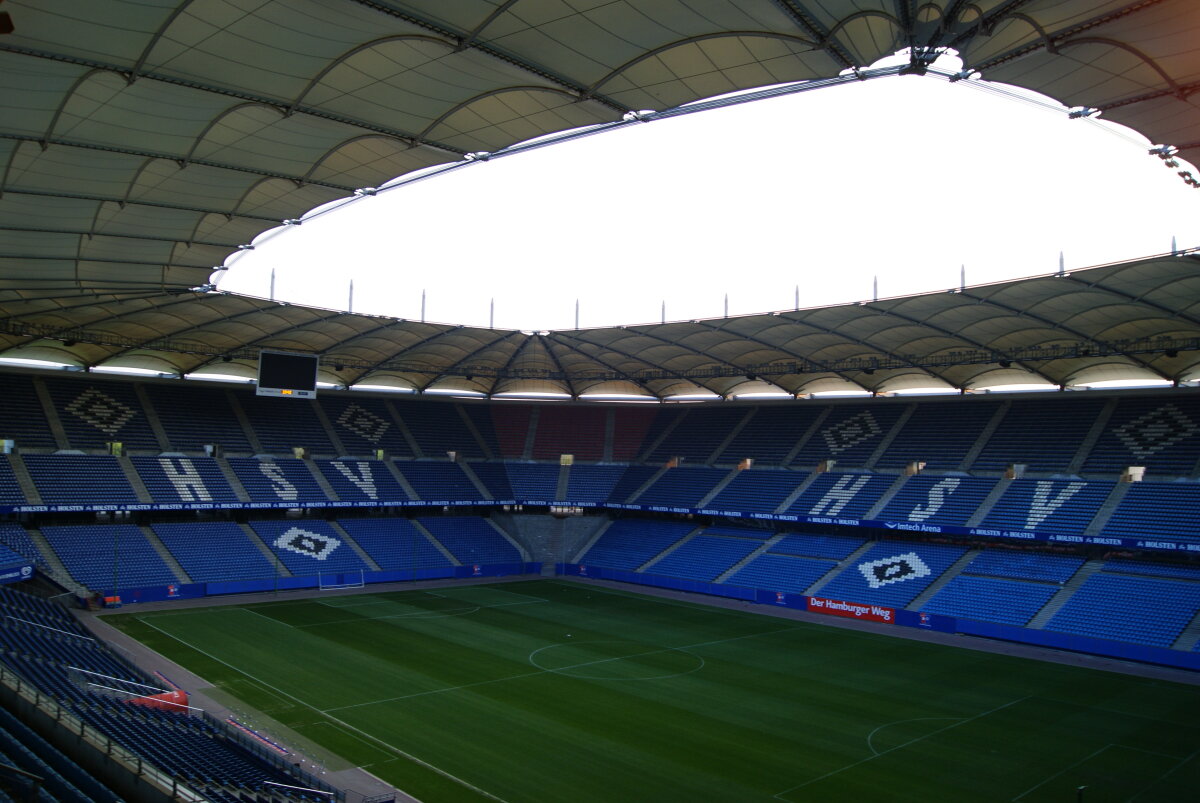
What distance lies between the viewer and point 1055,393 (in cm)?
4866

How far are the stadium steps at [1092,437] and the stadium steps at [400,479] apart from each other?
40469mm

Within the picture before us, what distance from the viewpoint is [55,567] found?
41750 millimetres

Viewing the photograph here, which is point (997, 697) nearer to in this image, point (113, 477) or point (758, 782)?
point (758, 782)

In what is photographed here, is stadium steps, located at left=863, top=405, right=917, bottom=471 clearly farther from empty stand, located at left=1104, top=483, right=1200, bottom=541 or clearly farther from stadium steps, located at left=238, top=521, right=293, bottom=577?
stadium steps, located at left=238, top=521, right=293, bottom=577

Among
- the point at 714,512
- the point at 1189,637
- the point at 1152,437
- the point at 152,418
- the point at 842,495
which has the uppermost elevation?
the point at 152,418

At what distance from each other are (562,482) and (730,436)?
13.2 metres

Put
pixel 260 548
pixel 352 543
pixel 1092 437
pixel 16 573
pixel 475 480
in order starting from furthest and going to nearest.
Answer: pixel 475 480, pixel 352 543, pixel 260 548, pixel 1092 437, pixel 16 573

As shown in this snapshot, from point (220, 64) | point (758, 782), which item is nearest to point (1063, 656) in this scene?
point (758, 782)

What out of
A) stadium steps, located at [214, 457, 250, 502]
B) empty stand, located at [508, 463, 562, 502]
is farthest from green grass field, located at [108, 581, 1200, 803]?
empty stand, located at [508, 463, 562, 502]

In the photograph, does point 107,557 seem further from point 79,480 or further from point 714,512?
point 714,512

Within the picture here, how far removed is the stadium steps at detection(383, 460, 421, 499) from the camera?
58.3 meters

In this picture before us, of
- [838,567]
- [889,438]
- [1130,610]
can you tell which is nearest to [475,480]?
[838,567]

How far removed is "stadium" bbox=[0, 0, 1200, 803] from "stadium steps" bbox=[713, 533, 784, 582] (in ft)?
0.96

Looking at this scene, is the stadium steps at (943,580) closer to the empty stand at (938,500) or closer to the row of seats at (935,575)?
the row of seats at (935,575)
